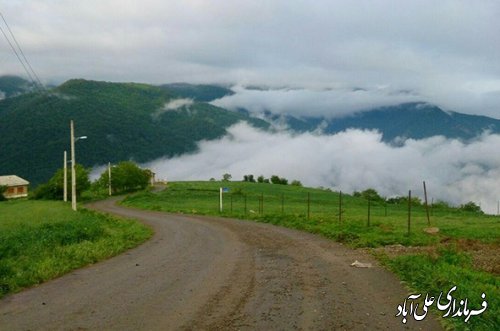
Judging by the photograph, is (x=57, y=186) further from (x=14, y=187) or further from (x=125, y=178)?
(x=14, y=187)

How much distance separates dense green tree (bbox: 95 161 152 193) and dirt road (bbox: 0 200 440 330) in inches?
3614

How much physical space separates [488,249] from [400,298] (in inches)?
363

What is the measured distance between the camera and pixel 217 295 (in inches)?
439

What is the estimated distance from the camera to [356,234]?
23.0 meters

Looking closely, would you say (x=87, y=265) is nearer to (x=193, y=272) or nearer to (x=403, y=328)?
(x=193, y=272)

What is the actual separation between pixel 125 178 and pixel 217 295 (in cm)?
9986

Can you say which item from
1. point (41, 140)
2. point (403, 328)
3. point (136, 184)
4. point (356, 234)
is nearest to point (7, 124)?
point (41, 140)

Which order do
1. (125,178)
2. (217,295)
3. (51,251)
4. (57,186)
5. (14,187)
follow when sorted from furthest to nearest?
(14,187) → (125,178) → (57,186) → (51,251) → (217,295)

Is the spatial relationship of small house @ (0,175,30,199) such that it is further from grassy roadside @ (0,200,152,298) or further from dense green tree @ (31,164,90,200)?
Answer: grassy roadside @ (0,200,152,298)

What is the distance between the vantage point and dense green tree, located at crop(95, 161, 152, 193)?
106875mm

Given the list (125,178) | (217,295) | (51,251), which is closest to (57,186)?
(125,178)

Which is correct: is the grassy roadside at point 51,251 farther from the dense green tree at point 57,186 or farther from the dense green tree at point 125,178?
the dense green tree at point 125,178

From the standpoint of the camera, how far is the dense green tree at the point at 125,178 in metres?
107

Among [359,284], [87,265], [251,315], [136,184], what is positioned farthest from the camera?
[136,184]
